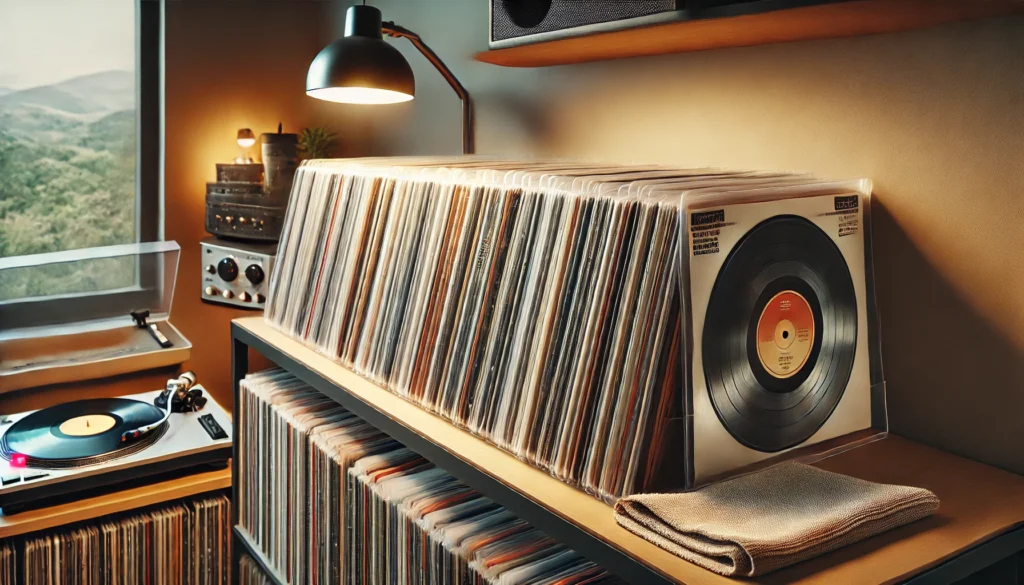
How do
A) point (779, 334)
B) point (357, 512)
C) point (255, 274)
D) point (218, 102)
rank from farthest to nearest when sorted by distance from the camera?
1. point (218, 102)
2. point (255, 274)
3. point (357, 512)
4. point (779, 334)

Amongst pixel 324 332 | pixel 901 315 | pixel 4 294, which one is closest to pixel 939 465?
pixel 901 315

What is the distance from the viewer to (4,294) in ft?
8.20

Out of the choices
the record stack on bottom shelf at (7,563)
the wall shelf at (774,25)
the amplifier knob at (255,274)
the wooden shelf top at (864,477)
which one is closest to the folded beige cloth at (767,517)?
the wooden shelf top at (864,477)

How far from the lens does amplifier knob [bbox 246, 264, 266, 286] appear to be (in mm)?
2613

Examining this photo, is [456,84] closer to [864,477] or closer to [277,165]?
[277,165]

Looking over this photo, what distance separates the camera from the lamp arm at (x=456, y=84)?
183 centimetres

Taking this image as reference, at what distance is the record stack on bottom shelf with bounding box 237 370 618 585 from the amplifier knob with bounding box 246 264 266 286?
30.9 inches

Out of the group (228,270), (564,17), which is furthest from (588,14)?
(228,270)

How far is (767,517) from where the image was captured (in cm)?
83

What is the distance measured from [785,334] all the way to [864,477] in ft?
0.68

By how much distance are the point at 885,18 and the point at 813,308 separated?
1.23ft

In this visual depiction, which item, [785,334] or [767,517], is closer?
[767,517]

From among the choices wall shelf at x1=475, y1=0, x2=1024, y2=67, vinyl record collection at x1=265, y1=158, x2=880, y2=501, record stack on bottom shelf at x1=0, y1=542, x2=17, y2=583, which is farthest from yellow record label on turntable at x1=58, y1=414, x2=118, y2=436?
wall shelf at x1=475, y1=0, x2=1024, y2=67

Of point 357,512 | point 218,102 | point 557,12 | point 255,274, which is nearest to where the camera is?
point 557,12
